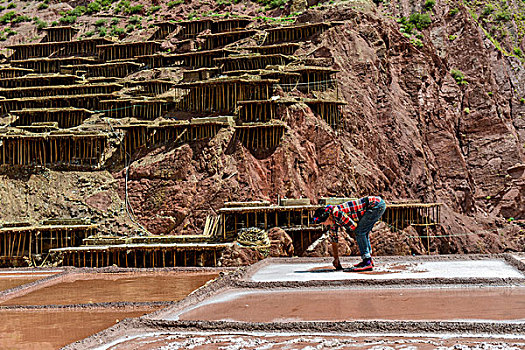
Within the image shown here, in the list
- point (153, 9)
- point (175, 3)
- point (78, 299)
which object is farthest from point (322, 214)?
point (153, 9)

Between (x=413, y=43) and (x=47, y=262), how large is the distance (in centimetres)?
3391

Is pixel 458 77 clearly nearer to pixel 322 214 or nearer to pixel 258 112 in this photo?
pixel 258 112

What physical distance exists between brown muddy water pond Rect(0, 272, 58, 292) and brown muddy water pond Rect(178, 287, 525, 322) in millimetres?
13275

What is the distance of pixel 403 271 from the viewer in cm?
1614

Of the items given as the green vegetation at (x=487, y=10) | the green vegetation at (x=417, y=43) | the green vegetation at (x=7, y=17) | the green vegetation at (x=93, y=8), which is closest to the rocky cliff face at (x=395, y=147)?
the green vegetation at (x=417, y=43)

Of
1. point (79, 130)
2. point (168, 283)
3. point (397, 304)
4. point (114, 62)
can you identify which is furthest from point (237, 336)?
point (114, 62)

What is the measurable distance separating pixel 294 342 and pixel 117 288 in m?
14.1

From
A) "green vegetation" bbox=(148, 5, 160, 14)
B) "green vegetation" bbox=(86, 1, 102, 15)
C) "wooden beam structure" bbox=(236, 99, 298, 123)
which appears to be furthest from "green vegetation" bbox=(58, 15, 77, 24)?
"wooden beam structure" bbox=(236, 99, 298, 123)

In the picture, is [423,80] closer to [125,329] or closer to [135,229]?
[135,229]

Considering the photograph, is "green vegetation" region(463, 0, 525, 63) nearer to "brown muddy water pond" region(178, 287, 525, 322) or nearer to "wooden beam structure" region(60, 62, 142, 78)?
"wooden beam structure" region(60, 62, 142, 78)

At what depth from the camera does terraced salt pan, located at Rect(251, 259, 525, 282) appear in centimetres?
1505

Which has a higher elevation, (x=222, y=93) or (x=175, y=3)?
(x=175, y=3)

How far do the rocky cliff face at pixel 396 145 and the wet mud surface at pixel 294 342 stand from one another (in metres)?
26.9

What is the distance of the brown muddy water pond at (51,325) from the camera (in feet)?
43.8
